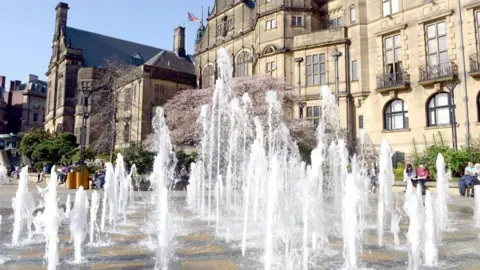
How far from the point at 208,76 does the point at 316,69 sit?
1569 centimetres

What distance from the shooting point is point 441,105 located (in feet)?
79.9

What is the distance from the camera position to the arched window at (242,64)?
36.8m

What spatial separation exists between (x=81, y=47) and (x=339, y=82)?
46341mm

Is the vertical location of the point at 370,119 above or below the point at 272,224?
above

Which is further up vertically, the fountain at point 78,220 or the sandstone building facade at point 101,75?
the sandstone building facade at point 101,75

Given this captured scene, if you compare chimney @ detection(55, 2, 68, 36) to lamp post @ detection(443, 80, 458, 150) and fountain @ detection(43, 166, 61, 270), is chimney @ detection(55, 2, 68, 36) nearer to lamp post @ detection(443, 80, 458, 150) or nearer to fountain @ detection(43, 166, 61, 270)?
lamp post @ detection(443, 80, 458, 150)

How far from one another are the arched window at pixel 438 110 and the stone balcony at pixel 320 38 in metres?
8.15

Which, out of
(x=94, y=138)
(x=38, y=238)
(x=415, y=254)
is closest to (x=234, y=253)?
(x=415, y=254)

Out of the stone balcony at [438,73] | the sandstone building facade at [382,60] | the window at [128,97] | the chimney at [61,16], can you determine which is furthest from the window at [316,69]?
the chimney at [61,16]

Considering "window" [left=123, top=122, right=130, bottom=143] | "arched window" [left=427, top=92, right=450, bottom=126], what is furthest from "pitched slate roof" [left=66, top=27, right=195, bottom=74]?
"arched window" [left=427, top=92, right=450, bottom=126]

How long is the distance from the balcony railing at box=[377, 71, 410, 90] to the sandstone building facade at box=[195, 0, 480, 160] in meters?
0.06

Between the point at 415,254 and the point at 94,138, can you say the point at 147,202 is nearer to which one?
the point at 415,254

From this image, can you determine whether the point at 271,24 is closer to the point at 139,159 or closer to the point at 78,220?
the point at 139,159

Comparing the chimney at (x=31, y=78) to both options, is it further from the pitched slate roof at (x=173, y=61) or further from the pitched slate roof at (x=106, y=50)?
the pitched slate roof at (x=173, y=61)
